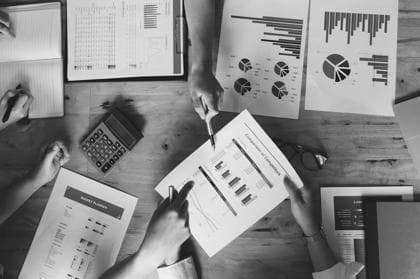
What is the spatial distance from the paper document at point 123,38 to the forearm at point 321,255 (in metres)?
0.53

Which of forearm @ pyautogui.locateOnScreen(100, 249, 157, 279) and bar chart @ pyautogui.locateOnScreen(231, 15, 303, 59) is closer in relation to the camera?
forearm @ pyautogui.locateOnScreen(100, 249, 157, 279)

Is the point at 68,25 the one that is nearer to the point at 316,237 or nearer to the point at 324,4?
the point at 324,4

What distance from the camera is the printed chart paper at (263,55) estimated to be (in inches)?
42.7

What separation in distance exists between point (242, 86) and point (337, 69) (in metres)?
0.24

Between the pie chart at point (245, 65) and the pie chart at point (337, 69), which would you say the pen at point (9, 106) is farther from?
the pie chart at point (337, 69)

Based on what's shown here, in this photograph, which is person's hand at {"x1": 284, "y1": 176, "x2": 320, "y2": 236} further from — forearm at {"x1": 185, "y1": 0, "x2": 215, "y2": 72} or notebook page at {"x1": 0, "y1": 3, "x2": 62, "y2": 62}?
notebook page at {"x1": 0, "y1": 3, "x2": 62, "y2": 62}

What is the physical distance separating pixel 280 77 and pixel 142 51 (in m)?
0.36

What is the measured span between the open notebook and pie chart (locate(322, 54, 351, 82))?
2.24 feet

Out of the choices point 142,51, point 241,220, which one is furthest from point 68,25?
point 241,220

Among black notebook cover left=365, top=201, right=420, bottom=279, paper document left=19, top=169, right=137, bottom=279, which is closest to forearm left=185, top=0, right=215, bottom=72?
paper document left=19, top=169, right=137, bottom=279

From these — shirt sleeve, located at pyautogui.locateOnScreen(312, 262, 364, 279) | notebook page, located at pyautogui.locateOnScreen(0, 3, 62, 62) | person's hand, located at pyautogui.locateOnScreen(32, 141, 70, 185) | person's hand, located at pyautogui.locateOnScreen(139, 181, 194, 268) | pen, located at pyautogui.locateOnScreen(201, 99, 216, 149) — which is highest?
notebook page, located at pyautogui.locateOnScreen(0, 3, 62, 62)

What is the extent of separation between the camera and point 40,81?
1126mm

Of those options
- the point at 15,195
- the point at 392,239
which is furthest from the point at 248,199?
the point at 15,195

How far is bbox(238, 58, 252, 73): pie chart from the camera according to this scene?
3.58 feet
